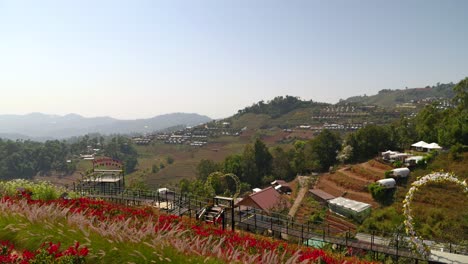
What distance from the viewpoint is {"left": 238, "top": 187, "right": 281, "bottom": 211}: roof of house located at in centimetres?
3455

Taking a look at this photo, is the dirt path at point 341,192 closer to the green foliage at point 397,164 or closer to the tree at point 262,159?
the green foliage at point 397,164

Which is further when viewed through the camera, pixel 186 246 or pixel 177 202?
pixel 177 202

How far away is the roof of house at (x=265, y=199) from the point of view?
34547 mm

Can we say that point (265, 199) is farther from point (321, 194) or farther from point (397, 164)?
point (397, 164)

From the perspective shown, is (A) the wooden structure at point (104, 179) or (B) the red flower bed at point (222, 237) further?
(A) the wooden structure at point (104, 179)

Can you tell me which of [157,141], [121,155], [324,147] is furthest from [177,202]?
[157,141]

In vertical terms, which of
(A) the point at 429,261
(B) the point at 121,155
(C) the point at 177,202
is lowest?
(B) the point at 121,155

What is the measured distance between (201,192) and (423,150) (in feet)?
109

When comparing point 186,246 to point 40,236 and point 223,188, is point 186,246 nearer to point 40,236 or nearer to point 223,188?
point 40,236

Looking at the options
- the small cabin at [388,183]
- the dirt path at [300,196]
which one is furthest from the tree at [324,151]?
the small cabin at [388,183]

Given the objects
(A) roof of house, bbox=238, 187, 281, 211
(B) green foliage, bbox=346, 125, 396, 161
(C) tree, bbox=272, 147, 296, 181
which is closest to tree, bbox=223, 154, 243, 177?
(C) tree, bbox=272, 147, 296, 181

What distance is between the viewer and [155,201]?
894 inches

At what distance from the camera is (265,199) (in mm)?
36281

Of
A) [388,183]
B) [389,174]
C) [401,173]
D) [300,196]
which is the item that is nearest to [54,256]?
[388,183]
